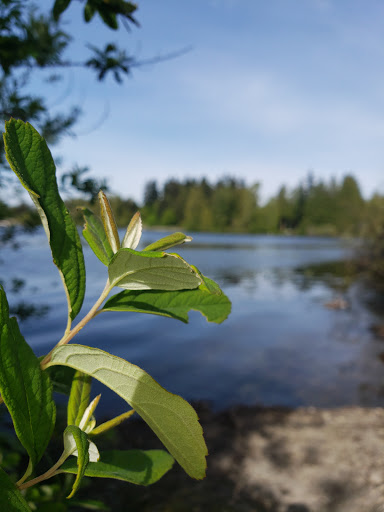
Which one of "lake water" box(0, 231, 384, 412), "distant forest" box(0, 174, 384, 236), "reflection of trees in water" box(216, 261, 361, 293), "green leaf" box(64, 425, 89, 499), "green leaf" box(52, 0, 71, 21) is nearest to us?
"green leaf" box(64, 425, 89, 499)

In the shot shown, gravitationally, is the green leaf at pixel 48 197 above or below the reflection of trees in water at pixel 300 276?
above

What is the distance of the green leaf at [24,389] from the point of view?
17.8 inches

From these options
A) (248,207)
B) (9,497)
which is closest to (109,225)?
(9,497)

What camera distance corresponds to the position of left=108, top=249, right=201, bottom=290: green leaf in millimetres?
456

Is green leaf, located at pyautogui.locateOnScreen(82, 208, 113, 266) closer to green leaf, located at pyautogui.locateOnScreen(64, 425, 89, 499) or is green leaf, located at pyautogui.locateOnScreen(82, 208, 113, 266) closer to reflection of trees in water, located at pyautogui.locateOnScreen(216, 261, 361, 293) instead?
green leaf, located at pyautogui.locateOnScreen(64, 425, 89, 499)

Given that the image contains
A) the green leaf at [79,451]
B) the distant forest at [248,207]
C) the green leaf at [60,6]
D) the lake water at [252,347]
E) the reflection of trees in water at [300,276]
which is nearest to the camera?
the green leaf at [79,451]

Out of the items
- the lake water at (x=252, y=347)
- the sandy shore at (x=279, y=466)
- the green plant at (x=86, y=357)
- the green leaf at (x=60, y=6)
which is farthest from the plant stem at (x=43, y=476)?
the sandy shore at (x=279, y=466)

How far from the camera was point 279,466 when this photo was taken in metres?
4.46

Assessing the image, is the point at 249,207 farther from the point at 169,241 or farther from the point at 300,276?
the point at 169,241

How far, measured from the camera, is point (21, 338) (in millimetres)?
479

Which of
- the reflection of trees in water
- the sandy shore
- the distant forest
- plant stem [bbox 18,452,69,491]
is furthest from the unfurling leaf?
the distant forest

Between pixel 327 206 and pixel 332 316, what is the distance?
7594cm

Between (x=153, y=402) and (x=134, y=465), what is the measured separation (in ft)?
0.73

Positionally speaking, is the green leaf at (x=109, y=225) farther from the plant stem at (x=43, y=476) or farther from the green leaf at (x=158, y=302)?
the plant stem at (x=43, y=476)
